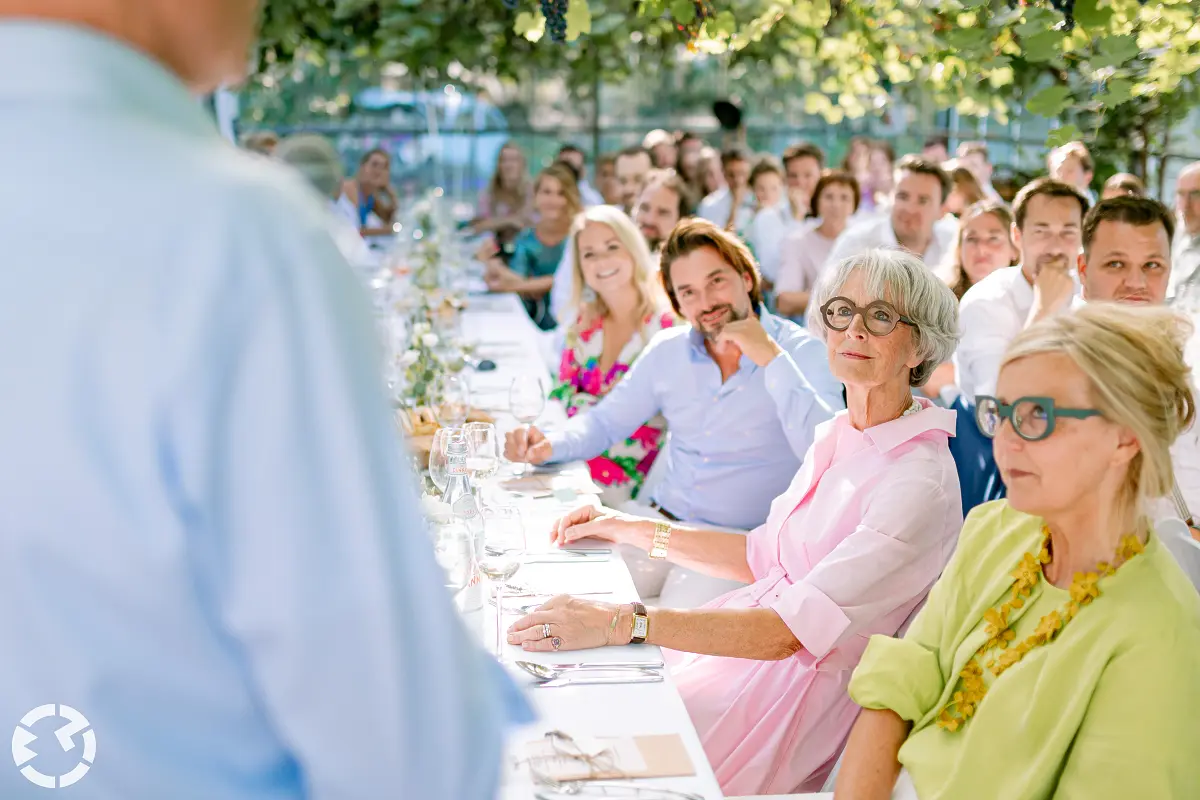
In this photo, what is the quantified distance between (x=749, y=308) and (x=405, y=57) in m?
5.58

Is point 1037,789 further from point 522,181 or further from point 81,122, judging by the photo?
point 522,181

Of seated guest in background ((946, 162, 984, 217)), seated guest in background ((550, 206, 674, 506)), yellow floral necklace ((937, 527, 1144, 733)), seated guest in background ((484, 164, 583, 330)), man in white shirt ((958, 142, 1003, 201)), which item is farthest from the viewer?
man in white shirt ((958, 142, 1003, 201))

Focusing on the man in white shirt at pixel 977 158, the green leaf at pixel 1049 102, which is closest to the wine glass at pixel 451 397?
the green leaf at pixel 1049 102

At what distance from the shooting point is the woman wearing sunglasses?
1418mm

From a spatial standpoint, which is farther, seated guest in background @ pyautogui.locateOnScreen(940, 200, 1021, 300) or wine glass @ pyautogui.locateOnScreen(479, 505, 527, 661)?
seated guest in background @ pyautogui.locateOnScreen(940, 200, 1021, 300)

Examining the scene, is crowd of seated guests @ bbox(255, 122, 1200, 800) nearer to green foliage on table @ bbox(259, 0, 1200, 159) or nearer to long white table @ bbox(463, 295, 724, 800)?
long white table @ bbox(463, 295, 724, 800)

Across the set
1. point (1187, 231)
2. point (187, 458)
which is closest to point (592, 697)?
point (187, 458)

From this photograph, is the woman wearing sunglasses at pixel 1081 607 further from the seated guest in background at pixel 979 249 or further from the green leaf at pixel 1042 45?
the seated guest in background at pixel 979 249

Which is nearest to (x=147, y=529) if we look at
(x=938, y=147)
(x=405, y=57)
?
(x=405, y=57)

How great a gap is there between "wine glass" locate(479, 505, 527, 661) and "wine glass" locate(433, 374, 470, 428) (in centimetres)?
109

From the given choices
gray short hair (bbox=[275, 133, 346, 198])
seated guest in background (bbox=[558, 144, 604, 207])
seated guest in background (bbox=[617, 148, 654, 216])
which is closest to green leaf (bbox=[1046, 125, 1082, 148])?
gray short hair (bbox=[275, 133, 346, 198])

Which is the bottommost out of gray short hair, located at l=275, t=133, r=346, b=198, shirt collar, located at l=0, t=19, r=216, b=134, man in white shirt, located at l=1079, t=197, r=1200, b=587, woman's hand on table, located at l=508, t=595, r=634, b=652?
woman's hand on table, located at l=508, t=595, r=634, b=652

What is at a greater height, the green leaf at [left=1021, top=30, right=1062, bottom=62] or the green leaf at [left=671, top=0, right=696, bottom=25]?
the green leaf at [left=671, top=0, right=696, bottom=25]

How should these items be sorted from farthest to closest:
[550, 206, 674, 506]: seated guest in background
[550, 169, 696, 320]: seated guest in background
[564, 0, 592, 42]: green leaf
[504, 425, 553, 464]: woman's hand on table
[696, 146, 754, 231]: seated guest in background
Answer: [696, 146, 754, 231]: seated guest in background, [550, 169, 696, 320]: seated guest in background, [550, 206, 674, 506]: seated guest in background, [504, 425, 553, 464]: woman's hand on table, [564, 0, 592, 42]: green leaf
